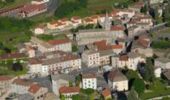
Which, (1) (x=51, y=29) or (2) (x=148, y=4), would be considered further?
(2) (x=148, y=4)

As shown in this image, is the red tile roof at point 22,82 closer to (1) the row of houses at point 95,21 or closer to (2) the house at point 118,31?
(2) the house at point 118,31

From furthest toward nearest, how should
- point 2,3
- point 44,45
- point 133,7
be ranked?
point 2,3
point 133,7
point 44,45

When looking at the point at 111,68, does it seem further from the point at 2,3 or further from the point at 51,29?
the point at 2,3

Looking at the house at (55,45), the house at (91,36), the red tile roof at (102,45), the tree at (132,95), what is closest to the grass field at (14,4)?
the house at (91,36)

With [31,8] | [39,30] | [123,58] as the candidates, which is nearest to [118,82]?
[123,58]

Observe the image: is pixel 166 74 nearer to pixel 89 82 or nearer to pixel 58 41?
pixel 89 82

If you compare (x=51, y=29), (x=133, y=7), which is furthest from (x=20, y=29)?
(x=133, y=7)
